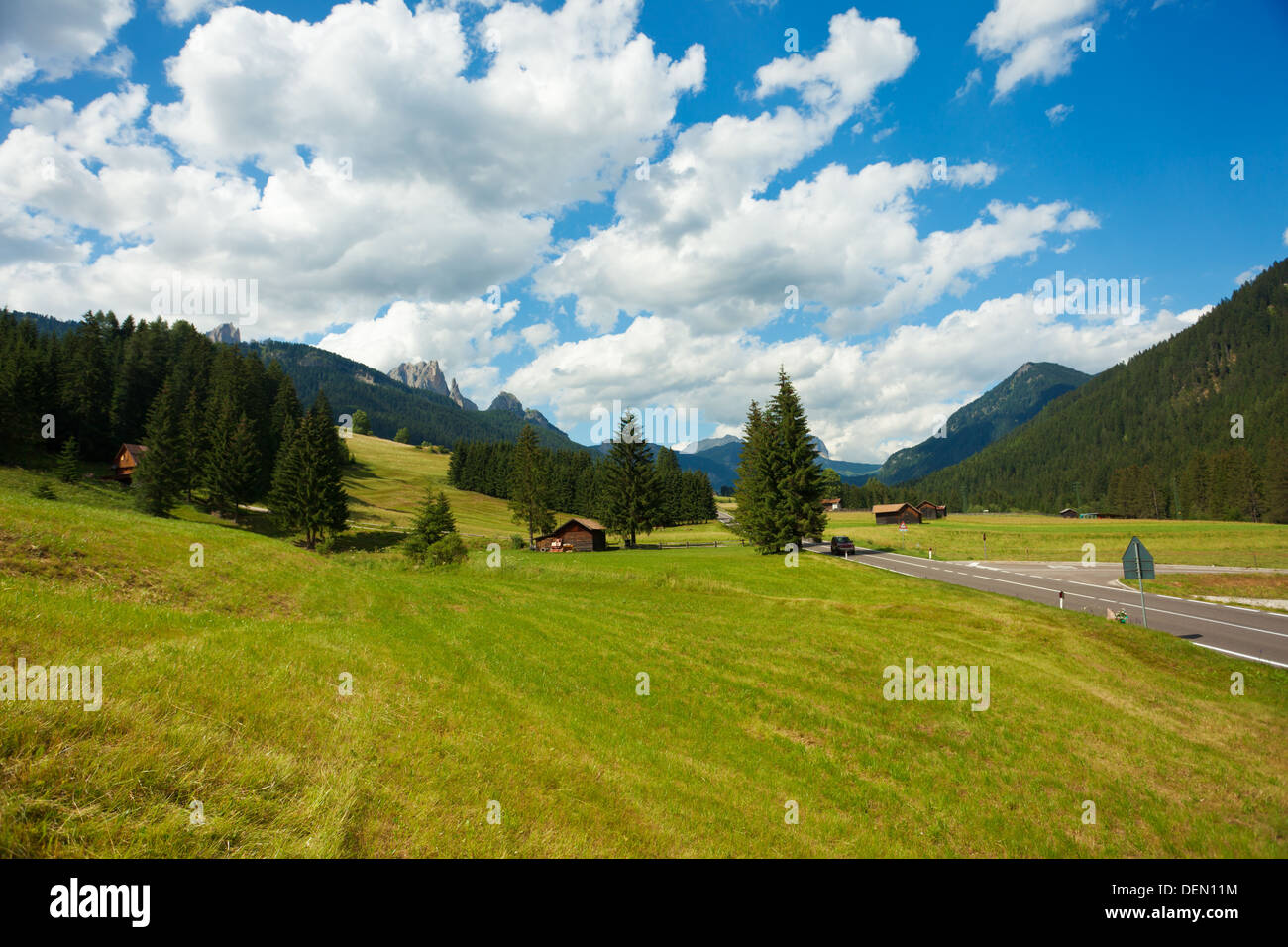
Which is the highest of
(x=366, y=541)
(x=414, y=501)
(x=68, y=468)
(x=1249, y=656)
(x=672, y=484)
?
(x=68, y=468)

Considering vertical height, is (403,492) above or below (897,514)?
above

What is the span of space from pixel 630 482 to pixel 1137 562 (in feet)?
156

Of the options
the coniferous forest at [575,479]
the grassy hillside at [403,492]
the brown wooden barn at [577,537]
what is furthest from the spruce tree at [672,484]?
the brown wooden barn at [577,537]

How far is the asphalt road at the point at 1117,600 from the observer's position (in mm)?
22188

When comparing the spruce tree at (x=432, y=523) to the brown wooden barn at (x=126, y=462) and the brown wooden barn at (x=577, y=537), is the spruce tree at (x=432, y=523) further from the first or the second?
the brown wooden barn at (x=126, y=462)

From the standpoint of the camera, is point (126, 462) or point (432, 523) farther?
point (126, 462)

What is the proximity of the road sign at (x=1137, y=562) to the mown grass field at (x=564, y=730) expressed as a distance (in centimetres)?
242

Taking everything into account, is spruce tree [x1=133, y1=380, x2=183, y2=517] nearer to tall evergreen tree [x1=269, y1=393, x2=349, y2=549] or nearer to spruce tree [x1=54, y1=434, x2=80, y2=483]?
spruce tree [x1=54, y1=434, x2=80, y2=483]

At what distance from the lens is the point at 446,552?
125 feet

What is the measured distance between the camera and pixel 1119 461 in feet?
626

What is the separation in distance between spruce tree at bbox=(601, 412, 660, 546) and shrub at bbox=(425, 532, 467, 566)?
26.3 meters

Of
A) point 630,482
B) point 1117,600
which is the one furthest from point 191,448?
point 1117,600

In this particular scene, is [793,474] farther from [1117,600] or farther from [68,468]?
[68,468]
